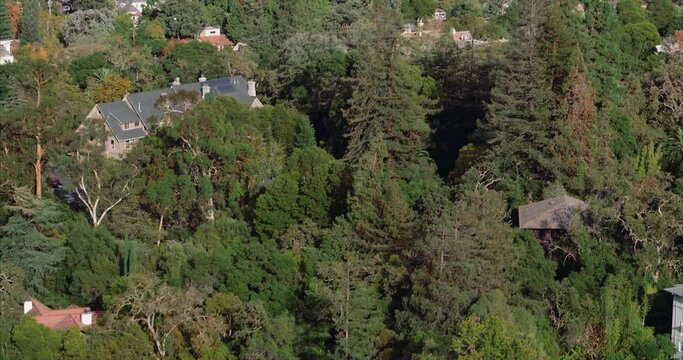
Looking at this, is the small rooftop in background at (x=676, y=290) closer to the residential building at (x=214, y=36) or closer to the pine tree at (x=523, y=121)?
the pine tree at (x=523, y=121)

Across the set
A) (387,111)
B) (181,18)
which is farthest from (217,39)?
(387,111)

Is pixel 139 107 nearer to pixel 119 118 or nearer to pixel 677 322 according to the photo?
pixel 119 118

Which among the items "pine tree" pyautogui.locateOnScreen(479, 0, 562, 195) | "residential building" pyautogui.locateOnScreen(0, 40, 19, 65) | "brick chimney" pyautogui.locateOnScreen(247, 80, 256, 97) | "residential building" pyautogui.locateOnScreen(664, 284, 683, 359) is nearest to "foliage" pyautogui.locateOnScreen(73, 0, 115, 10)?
"residential building" pyautogui.locateOnScreen(0, 40, 19, 65)

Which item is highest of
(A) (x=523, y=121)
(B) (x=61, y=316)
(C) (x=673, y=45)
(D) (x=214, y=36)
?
(A) (x=523, y=121)

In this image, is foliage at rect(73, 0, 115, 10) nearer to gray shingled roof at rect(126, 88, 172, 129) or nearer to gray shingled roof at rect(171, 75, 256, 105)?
gray shingled roof at rect(171, 75, 256, 105)

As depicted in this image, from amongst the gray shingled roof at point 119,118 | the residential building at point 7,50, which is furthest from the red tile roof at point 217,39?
the gray shingled roof at point 119,118

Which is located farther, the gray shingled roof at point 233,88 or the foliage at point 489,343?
the gray shingled roof at point 233,88
